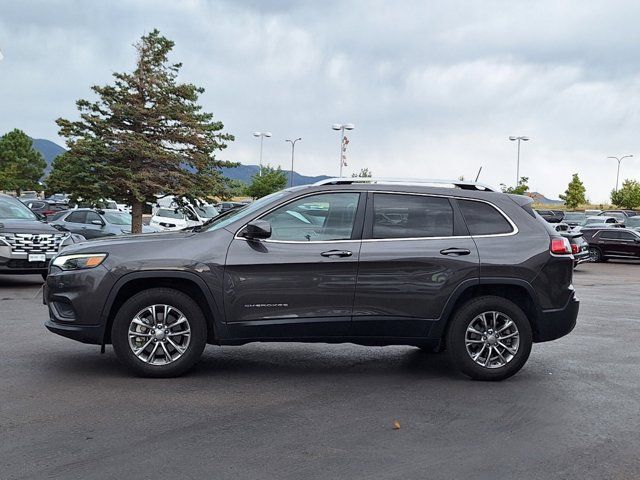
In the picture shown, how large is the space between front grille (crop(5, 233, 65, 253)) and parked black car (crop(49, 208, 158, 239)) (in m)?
9.27

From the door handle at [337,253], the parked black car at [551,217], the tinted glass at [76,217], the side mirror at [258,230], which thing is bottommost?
the tinted glass at [76,217]

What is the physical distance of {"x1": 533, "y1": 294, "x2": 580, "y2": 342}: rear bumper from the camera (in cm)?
710

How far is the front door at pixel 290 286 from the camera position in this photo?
6742mm

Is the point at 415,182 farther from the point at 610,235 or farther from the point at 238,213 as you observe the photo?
the point at 610,235

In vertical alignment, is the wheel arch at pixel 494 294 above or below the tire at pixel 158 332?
above

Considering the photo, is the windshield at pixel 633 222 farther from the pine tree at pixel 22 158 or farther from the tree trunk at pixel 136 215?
the pine tree at pixel 22 158

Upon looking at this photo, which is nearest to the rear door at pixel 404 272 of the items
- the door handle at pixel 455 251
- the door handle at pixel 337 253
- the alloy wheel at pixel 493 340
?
the door handle at pixel 455 251

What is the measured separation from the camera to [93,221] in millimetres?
24266

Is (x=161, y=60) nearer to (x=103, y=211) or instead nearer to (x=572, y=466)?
(x=103, y=211)

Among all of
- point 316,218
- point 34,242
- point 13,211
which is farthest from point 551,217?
point 316,218

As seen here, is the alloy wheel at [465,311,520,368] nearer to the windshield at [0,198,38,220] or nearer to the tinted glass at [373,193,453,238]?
the tinted glass at [373,193,453,238]

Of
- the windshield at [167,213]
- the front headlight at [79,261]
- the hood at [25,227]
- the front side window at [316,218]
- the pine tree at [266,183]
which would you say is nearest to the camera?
the front headlight at [79,261]

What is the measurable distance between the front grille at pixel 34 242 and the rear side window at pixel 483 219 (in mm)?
9214

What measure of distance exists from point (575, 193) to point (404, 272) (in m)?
94.1
